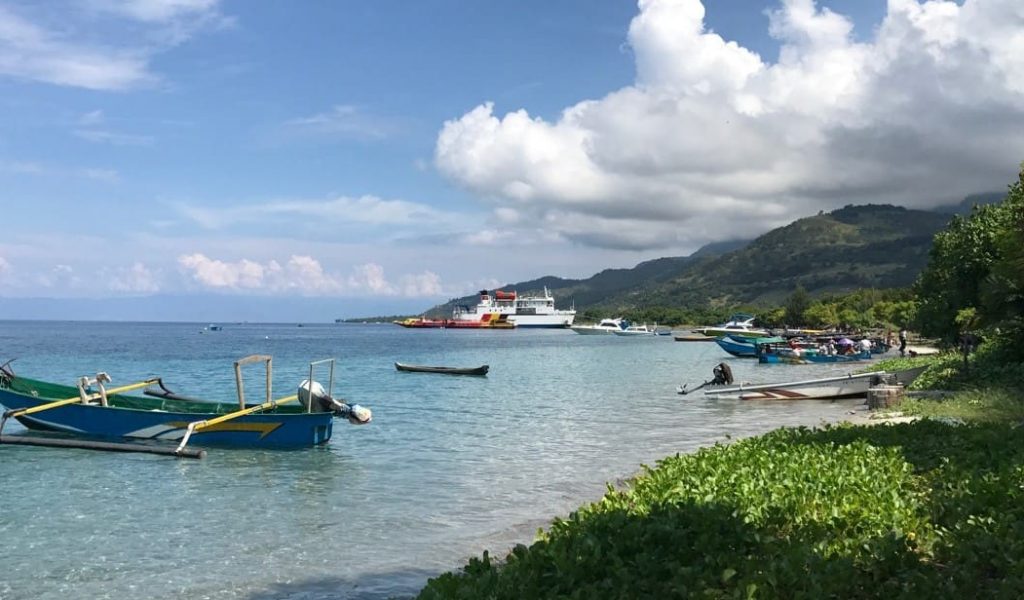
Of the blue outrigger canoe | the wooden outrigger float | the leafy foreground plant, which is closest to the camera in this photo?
the leafy foreground plant

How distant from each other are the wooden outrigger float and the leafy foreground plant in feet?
46.4

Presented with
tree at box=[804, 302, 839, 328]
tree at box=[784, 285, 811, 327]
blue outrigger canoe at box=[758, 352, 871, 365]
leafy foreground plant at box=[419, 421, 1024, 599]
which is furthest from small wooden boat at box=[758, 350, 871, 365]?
tree at box=[784, 285, 811, 327]

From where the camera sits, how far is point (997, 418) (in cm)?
1877

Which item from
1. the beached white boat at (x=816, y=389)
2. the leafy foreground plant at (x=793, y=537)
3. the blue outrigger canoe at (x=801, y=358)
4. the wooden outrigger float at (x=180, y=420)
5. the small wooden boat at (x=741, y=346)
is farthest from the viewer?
the small wooden boat at (x=741, y=346)

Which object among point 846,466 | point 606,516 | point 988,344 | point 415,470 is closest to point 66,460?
point 415,470

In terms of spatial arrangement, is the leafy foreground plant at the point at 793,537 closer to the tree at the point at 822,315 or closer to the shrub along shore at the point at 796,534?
the shrub along shore at the point at 796,534

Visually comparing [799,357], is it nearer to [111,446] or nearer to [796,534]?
[111,446]

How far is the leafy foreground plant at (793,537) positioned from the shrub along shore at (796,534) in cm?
→ 2

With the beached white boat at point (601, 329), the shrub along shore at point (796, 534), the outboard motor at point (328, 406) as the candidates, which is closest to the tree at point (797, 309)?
the beached white boat at point (601, 329)

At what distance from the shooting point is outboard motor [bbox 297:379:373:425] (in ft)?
79.1

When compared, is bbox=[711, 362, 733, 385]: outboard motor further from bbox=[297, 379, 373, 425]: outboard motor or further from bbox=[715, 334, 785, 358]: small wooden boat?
bbox=[715, 334, 785, 358]: small wooden boat

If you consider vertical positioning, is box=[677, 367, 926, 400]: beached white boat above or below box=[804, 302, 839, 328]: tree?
below

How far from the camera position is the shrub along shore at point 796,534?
21.6ft

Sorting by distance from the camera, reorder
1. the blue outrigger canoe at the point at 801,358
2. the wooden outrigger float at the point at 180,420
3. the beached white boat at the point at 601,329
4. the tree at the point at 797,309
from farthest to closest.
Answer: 1. the beached white boat at the point at 601,329
2. the tree at the point at 797,309
3. the blue outrigger canoe at the point at 801,358
4. the wooden outrigger float at the point at 180,420
